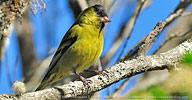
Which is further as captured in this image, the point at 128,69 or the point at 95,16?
the point at 95,16

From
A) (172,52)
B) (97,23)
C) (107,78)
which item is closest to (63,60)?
(97,23)

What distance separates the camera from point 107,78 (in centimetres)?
335

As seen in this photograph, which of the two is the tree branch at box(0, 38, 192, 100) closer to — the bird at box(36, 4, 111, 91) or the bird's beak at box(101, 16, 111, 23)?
the bird at box(36, 4, 111, 91)

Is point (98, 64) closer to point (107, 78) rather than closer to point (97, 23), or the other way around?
point (97, 23)

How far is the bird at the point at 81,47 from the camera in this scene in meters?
4.45

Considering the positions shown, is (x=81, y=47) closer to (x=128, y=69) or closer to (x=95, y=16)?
(x=95, y=16)

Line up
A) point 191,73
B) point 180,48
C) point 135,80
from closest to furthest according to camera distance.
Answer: point 191,73 → point 180,48 → point 135,80

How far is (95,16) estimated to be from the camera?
4996mm

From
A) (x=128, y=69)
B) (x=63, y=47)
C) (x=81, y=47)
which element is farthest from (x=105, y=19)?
(x=128, y=69)

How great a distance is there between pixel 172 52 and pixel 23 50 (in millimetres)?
4513

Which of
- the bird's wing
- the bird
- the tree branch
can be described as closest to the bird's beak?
the bird

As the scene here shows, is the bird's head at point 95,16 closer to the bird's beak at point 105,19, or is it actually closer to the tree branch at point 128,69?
the bird's beak at point 105,19

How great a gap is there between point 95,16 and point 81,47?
2.72ft

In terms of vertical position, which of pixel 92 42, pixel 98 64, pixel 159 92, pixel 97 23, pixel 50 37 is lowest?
pixel 159 92
